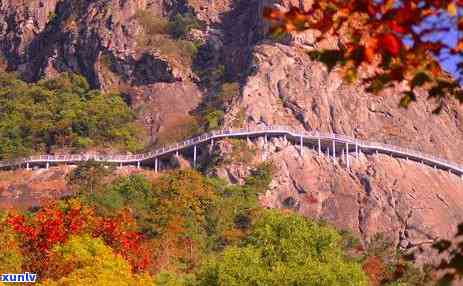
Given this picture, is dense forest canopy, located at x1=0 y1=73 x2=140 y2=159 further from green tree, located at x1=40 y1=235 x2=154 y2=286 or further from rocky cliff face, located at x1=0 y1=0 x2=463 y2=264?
green tree, located at x1=40 y1=235 x2=154 y2=286

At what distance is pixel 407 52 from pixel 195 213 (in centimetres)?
4859

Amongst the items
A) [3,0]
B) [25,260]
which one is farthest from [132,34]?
[25,260]

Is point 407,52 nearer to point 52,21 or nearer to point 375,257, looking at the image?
point 375,257

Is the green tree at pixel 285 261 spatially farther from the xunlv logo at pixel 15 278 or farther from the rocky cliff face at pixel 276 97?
the rocky cliff face at pixel 276 97

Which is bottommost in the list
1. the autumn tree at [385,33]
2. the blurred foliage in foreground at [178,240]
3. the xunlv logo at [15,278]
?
the blurred foliage in foreground at [178,240]

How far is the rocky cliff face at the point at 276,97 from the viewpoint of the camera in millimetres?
60031

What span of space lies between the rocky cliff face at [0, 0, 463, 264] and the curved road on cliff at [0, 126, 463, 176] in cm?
73

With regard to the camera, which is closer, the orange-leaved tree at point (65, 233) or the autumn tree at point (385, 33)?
the autumn tree at point (385, 33)

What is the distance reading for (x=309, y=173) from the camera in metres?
61.3

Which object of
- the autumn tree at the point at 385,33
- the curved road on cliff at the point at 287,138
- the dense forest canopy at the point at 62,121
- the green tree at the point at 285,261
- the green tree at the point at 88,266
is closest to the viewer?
the autumn tree at the point at 385,33

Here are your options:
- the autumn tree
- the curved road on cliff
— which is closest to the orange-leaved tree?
the curved road on cliff

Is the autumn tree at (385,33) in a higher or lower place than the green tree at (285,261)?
higher

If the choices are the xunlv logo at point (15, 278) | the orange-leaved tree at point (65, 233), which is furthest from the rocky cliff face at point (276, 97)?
the xunlv logo at point (15, 278)

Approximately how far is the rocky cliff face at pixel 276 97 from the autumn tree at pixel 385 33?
44.9 metres
